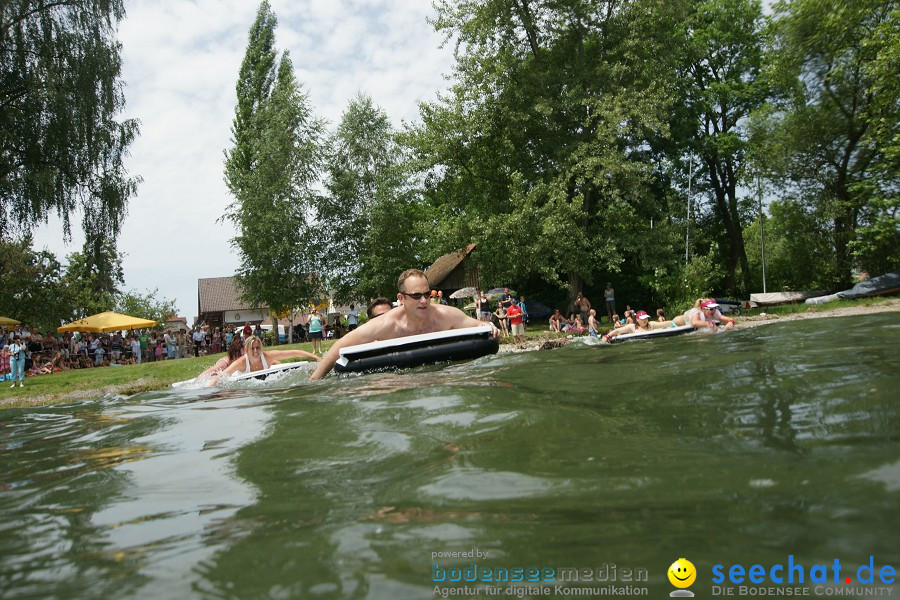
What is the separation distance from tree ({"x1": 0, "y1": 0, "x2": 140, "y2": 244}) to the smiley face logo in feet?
67.3

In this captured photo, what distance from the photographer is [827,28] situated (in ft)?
78.7

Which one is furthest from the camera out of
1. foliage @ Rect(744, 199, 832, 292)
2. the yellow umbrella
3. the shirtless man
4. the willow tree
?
foliage @ Rect(744, 199, 832, 292)

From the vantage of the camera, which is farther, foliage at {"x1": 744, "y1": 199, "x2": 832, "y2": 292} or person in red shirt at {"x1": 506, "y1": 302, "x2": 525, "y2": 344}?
foliage at {"x1": 744, "y1": 199, "x2": 832, "y2": 292}

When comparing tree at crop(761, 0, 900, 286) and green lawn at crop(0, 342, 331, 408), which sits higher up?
tree at crop(761, 0, 900, 286)

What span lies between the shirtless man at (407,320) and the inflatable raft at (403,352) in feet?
0.83

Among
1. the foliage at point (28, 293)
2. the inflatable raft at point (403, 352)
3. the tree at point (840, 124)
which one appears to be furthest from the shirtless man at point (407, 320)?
the foliage at point (28, 293)

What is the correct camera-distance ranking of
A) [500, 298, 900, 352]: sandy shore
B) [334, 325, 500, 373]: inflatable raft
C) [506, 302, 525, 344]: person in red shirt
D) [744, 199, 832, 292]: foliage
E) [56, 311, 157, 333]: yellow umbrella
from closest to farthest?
[334, 325, 500, 373]: inflatable raft
[500, 298, 900, 352]: sandy shore
[506, 302, 525, 344]: person in red shirt
[56, 311, 157, 333]: yellow umbrella
[744, 199, 832, 292]: foliage

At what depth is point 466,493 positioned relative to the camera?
7.45 ft

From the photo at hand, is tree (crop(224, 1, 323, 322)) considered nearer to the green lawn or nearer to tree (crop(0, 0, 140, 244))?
tree (crop(0, 0, 140, 244))

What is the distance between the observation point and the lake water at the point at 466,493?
1.71m

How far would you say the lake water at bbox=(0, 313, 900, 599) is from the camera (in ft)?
5.61

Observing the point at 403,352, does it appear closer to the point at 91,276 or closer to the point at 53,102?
the point at 53,102

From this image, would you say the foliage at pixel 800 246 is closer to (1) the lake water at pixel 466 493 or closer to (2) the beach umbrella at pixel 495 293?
(2) the beach umbrella at pixel 495 293

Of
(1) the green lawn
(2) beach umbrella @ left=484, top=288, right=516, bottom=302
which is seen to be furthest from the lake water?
(2) beach umbrella @ left=484, top=288, right=516, bottom=302
